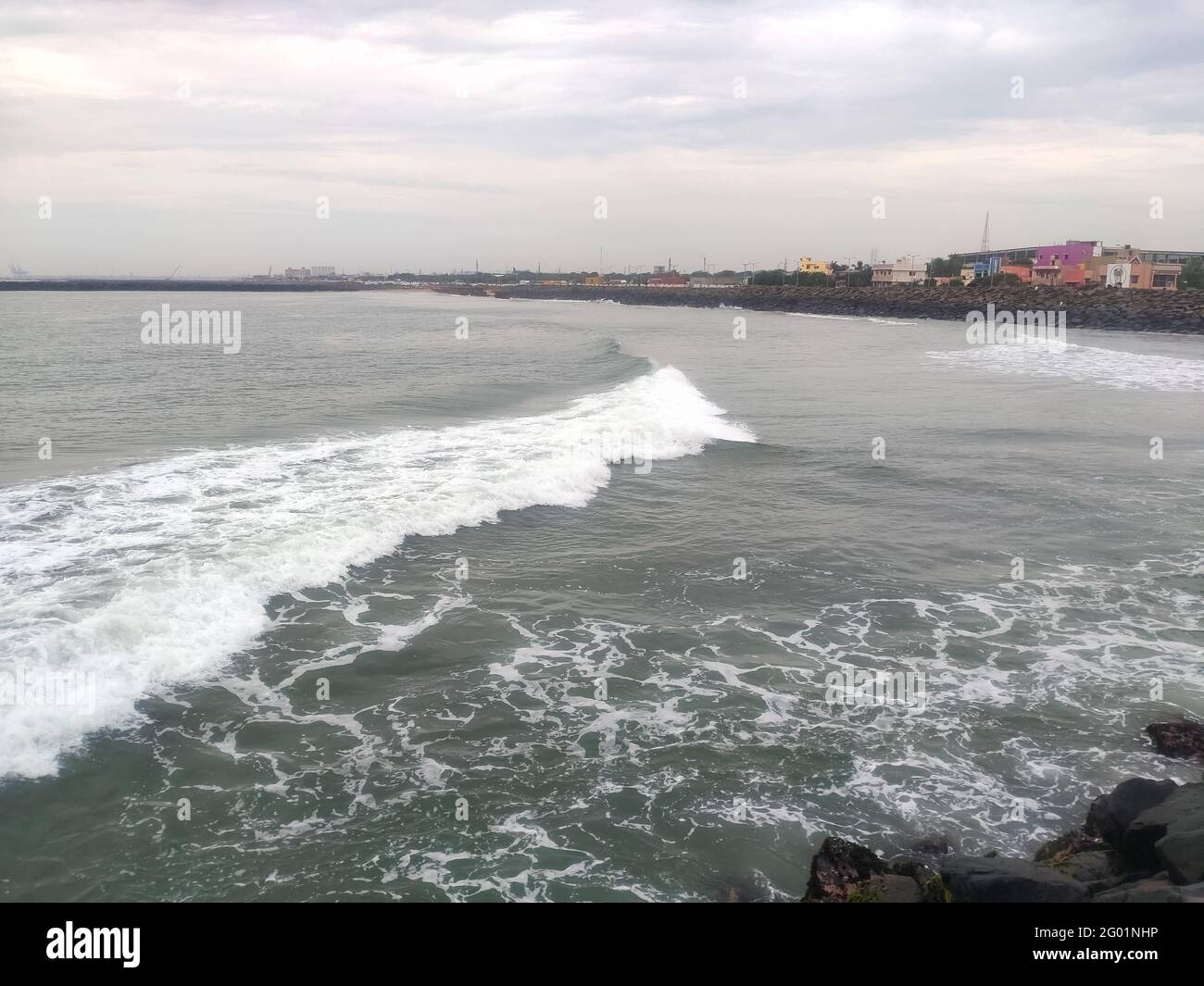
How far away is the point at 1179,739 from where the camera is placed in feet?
27.2

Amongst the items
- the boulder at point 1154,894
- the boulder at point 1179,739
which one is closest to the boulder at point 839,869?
the boulder at point 1154,894

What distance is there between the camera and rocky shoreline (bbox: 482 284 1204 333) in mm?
69250

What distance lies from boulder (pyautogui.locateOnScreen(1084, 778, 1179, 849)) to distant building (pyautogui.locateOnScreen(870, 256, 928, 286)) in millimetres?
142925

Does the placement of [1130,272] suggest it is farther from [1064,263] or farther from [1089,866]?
[1089,866]

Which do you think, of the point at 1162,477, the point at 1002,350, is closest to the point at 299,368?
the point at 1162,477

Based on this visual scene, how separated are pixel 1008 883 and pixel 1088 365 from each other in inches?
1672

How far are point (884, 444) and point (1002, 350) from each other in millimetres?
33977

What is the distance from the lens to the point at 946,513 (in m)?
16.0

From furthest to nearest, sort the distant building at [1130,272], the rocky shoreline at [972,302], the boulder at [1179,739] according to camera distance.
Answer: the distant building at [1130,272]
the rocky shoreline at [972,302]
the boulder at [1179,739]

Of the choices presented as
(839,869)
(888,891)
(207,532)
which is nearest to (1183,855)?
(888,891)

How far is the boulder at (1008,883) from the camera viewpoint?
5.65 m

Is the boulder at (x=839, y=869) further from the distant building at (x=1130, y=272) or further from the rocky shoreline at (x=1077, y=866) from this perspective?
the distant building at (x=1130, y=272)

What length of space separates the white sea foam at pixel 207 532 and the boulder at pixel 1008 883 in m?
7.74
